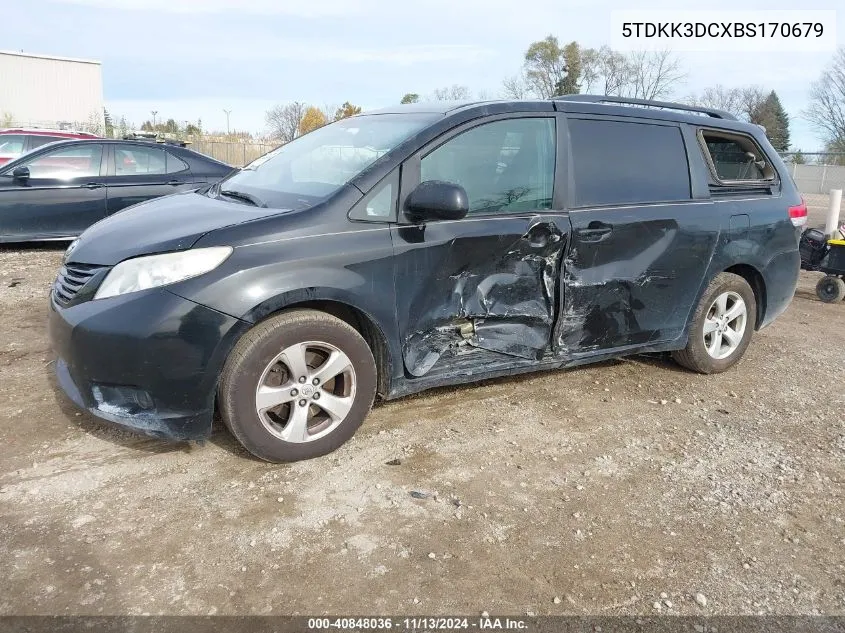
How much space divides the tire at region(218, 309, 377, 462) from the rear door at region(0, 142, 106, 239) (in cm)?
623

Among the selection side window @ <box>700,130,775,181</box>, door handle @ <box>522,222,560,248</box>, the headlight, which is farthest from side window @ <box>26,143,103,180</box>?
side window @ <box>700,130,775,181</box>

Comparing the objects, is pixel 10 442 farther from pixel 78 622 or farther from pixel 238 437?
pixel 78 622

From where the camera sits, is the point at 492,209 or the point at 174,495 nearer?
the point at 174,495

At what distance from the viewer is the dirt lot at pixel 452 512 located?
2439 mm

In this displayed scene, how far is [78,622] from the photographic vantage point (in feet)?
7.29

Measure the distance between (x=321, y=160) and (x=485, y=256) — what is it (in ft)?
3.68

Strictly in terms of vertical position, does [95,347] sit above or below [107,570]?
above

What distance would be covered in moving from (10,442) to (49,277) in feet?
13.4

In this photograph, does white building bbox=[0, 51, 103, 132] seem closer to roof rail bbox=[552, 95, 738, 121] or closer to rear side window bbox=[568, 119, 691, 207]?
roof rail bbox=[552, 95, 738, 121]

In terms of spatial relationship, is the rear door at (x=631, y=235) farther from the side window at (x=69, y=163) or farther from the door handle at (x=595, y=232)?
the side window at (x=69, y=163)

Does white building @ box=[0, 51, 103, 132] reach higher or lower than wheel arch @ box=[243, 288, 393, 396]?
higher

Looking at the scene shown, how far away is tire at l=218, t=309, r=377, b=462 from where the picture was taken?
305 centimetres

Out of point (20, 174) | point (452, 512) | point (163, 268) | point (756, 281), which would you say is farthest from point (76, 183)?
point (756, 281)

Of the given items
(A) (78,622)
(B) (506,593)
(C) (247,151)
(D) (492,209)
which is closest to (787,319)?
(D) (492,209)
